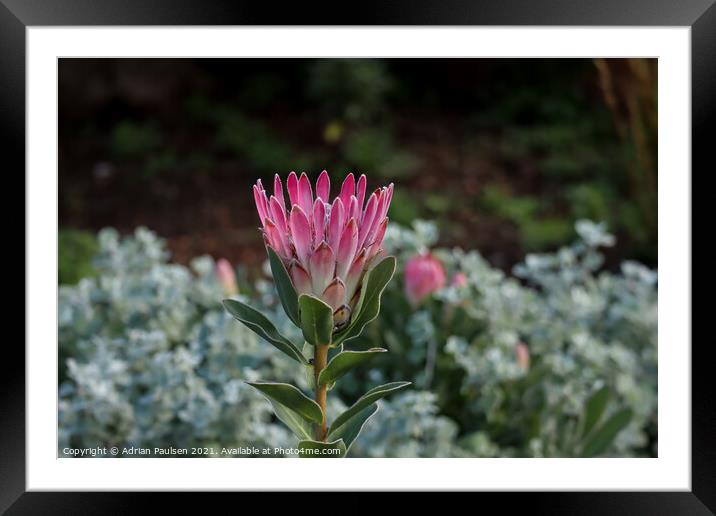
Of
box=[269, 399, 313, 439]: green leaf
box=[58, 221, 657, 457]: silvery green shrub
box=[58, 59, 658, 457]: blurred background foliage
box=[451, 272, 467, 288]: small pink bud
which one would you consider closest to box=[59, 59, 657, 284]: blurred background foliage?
box=[58, 59, 658, 457]: blurred background foliage

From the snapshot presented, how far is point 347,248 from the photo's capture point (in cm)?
61

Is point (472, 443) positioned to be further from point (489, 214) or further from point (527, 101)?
point (527, 101)

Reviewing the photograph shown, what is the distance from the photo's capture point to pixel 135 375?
147 cm

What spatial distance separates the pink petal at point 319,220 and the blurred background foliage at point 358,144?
2032mm

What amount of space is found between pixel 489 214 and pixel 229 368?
1791 millimetres

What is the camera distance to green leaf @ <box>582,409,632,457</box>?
4.59ft

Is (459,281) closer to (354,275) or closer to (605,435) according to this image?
(605,435)

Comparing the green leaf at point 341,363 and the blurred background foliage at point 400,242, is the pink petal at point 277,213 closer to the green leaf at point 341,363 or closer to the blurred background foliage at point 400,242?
the green leaf at point 341,363

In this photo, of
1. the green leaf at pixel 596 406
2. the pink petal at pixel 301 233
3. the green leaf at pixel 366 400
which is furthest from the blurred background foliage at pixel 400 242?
the pink petal at pixel 301 233

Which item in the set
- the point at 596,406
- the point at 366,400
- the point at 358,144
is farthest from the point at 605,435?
the point at 358,144

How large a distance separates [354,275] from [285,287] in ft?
0.19

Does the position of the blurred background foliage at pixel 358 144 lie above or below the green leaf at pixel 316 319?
above

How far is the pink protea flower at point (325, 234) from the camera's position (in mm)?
602

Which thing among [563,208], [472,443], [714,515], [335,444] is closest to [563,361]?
[472,443]
